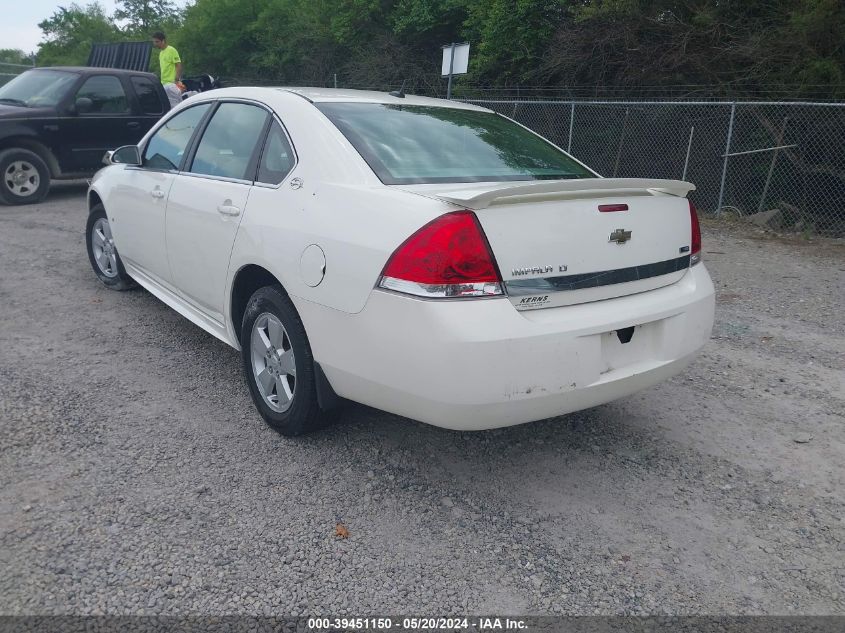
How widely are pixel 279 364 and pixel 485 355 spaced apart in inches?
49.9

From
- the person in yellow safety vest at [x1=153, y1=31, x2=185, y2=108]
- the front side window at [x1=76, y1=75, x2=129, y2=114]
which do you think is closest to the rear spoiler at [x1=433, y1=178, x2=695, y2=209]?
the front side window at [x1=76, y1=75, x2=129, y2=114]

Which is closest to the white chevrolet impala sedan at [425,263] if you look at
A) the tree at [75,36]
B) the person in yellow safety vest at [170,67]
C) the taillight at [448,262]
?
the taillight at [448,262]

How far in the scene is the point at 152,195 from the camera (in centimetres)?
470

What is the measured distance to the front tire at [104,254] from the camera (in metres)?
5.83

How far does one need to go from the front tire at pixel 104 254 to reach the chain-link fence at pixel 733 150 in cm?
805

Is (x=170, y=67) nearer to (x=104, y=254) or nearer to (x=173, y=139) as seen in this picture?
(x=104, y=254)

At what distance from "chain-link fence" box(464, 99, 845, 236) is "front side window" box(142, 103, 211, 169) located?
7918 millimetres

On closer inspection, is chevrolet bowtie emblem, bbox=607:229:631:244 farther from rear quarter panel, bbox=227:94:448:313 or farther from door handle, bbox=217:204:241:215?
door handle, bbox=217:204:241:215

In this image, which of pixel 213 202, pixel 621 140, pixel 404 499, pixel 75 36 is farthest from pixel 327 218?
pixel 75 36

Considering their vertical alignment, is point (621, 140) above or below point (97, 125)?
above

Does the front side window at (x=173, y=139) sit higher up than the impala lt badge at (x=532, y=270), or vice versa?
the front side window at (x=173, y=139)

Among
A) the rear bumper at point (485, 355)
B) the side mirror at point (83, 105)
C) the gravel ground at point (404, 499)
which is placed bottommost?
the gravel ground at point (404, 499)

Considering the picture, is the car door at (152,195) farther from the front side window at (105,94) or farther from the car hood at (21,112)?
the front side window at (105,94)

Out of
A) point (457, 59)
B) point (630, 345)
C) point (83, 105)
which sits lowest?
point (630, 345)
